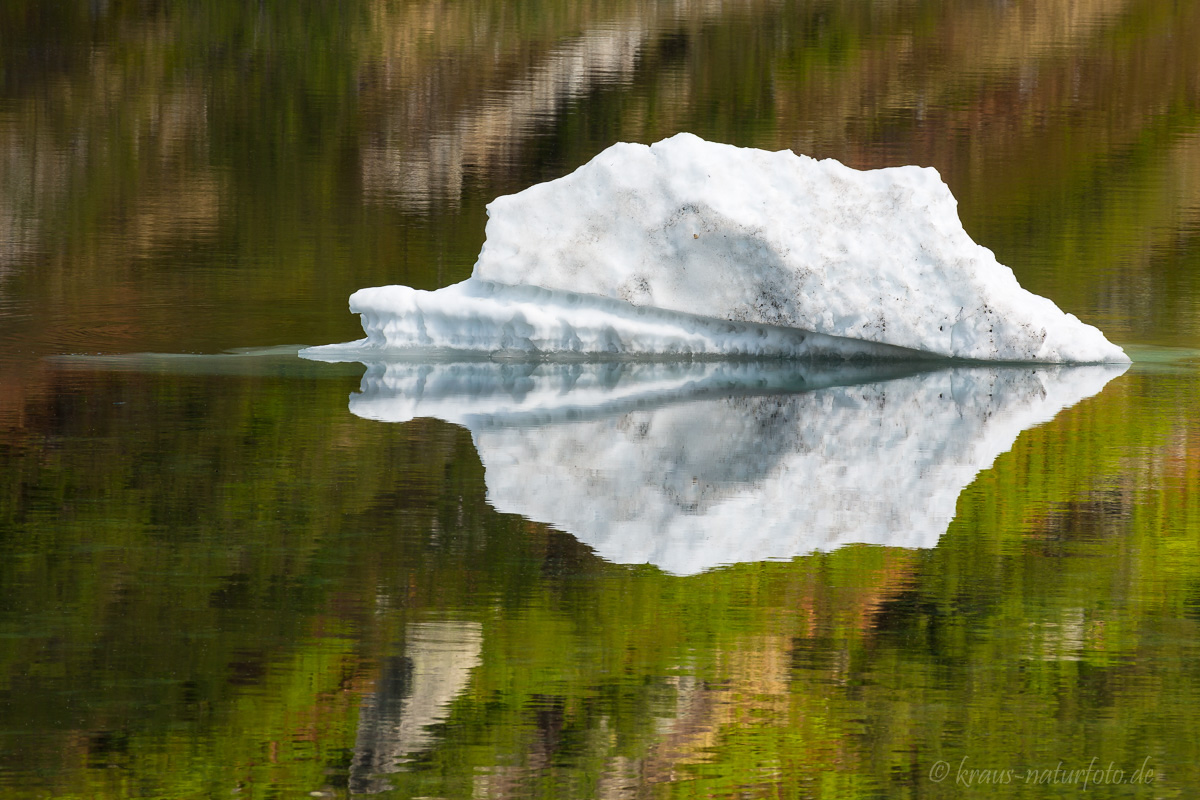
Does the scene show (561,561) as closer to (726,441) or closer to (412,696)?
(412,696)

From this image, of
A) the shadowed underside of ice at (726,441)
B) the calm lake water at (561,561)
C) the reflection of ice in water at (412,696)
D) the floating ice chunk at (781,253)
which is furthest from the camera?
the floating ice chunk at (781,253)

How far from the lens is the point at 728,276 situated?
18734 millimetres

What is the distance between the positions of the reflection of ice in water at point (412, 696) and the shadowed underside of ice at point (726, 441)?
5.31 feet

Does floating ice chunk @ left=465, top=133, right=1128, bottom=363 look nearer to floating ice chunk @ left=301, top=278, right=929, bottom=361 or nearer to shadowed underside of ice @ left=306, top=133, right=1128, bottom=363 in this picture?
shadowed underside of ice @ left=306, top=133, right=1128, bottom=363

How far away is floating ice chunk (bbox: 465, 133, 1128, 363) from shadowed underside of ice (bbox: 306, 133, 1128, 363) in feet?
0.04

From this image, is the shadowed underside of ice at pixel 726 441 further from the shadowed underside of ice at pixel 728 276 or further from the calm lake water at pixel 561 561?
the shadowed underside of ice at pixel 728 276

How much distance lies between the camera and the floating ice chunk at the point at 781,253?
61.2 ft

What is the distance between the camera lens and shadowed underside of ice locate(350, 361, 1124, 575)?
1073 centimetres

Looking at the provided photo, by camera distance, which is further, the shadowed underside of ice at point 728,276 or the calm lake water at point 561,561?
the shadowed underside of ice at point 728,276

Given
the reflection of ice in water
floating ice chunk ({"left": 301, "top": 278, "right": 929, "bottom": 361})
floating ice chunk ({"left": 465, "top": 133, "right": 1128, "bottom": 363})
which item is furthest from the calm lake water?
floating ice chunk ({"left": 465, "top": 133, "right": 1128, "bottom": 363})

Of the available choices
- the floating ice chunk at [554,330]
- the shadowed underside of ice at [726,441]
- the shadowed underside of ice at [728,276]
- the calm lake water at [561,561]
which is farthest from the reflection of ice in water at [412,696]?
the shadowed underside of ice at [728,276]

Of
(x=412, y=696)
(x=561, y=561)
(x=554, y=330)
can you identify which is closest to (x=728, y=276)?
(x=554, y=330)

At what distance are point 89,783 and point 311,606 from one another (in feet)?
7.10

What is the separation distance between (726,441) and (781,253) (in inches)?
206
